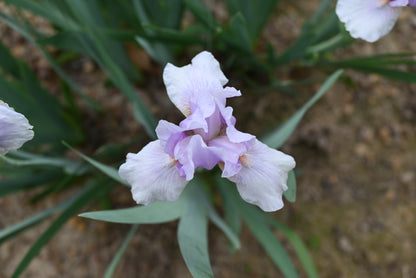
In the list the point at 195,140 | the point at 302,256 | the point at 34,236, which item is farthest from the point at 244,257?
the point at 195,140

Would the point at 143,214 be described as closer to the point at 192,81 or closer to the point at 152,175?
the point at 152,175

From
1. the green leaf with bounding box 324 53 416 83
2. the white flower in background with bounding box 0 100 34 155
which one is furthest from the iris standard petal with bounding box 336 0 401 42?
the white flower in background with bounding box 0 100 34 155

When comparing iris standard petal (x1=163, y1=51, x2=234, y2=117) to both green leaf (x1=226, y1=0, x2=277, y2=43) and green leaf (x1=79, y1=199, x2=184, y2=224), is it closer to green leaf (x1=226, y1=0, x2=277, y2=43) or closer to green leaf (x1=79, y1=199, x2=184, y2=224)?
green leaf (x1=79, y1=199, x2=184, y2=224)

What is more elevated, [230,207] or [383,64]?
[383,64]

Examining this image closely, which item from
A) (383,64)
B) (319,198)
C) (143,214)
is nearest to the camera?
(143,214)

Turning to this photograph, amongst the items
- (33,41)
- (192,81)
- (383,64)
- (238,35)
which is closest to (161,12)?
(238,35)

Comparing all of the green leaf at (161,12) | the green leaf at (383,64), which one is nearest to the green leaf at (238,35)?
the green leaf at (161,12)
